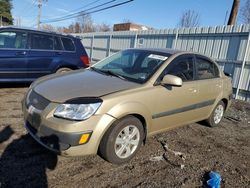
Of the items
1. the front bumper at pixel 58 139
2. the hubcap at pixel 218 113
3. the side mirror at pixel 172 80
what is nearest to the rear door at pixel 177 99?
the side mirror at pixel 172 80

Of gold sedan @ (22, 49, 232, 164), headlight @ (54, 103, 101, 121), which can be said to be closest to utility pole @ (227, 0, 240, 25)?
gold sedan @ (22, 49, 232, 164)

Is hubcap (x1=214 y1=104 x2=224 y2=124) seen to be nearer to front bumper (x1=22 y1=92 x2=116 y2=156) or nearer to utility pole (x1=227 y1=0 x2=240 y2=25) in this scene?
front bumper (x1=22 y1=92 x2=116 y2=156)

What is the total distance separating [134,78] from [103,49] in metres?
14.0

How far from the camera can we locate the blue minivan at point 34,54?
6.58m

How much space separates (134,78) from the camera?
3.80 metres

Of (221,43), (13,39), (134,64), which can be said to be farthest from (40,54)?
(221,43)

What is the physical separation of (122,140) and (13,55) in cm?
476

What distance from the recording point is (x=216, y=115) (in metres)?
5.50

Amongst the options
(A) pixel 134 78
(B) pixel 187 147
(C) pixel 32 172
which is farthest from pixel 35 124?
(B) pixel 187 147

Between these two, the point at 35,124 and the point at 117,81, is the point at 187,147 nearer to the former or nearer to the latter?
the point at 117,81

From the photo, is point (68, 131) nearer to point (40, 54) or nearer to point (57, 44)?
point (40, 54)

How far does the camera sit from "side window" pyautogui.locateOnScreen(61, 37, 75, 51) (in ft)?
25.0

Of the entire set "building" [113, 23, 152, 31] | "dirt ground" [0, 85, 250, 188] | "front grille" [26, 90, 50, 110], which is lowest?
"dirt ground" [0, 85, 250, 188]

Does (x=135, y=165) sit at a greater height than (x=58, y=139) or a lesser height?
lesser
